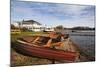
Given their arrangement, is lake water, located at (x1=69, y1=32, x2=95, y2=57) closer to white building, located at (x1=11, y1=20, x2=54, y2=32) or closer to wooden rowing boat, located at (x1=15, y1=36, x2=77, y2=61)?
wooden rowing boat, located at (x1=15, y1=36, x2=77, y2=61)

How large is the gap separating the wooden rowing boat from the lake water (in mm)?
165

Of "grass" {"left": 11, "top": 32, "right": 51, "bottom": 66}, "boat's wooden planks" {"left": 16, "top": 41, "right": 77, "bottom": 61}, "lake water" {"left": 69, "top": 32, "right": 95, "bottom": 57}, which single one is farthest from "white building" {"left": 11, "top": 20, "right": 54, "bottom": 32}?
"lake water" {"left": 69, "top": 32, "right": 95, "bottom": 57}

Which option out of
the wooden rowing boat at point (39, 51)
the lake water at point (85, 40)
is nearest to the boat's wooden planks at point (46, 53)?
the wooden rowing boat at point (39, 51)

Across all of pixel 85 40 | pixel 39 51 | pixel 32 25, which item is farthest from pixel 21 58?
pixel 85 40

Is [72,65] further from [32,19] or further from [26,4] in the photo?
[26,4]

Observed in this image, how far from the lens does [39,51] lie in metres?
2.39

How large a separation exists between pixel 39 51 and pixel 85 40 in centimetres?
65

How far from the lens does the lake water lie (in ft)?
8.39

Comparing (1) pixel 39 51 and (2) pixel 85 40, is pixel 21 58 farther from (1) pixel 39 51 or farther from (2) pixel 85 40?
(2) pixel 85 40

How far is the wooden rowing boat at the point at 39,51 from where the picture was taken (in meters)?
2.33

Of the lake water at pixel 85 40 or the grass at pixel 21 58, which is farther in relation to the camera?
the lake water at pixel 85 40

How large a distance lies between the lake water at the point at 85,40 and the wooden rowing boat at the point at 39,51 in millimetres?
165

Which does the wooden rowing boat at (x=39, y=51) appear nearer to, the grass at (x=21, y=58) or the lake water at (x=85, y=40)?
the grass at (x=21, y=58)
